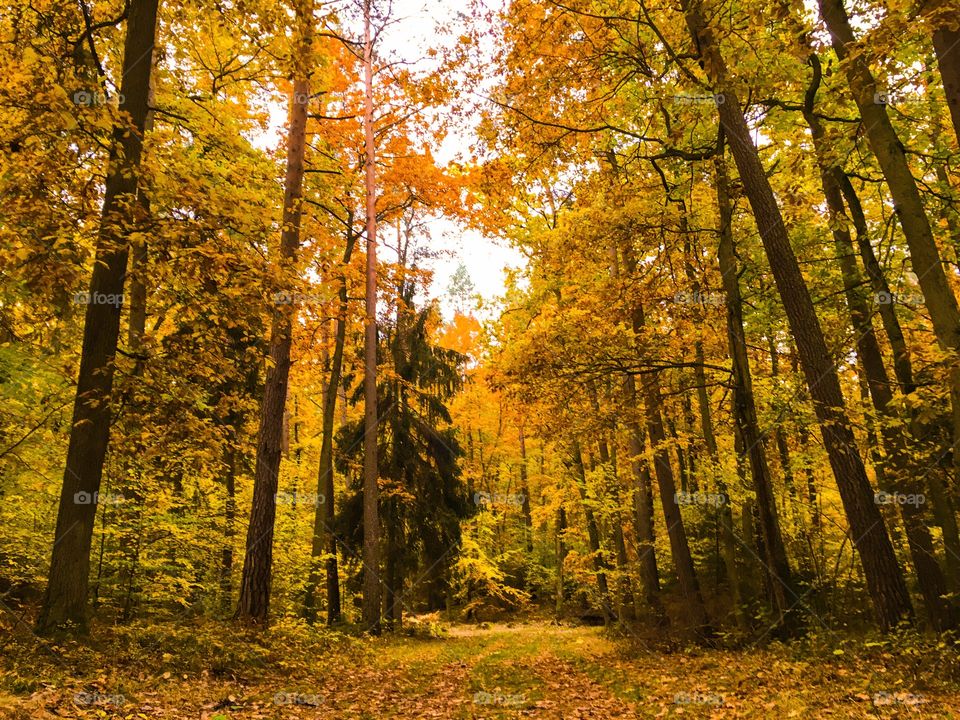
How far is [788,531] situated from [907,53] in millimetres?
9998

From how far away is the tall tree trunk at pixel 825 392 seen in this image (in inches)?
304

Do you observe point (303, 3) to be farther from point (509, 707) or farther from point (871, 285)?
point (871, 285)

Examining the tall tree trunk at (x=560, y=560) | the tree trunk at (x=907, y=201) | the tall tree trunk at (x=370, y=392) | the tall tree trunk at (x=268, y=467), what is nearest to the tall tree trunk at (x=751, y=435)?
the tree trunk at (x=907, y=201)

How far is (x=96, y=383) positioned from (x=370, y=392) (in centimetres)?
861

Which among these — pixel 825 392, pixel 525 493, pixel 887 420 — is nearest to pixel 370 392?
pixel 825 392

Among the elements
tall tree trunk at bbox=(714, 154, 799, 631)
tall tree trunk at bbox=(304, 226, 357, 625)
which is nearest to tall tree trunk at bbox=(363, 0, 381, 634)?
tall tree trunk at bbox=(304, 226, 357, 625)

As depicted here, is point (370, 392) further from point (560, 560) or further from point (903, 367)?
point (560, 560)

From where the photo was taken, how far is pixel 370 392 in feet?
50.8

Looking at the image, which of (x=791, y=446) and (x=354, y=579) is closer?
(x=791, y=446)

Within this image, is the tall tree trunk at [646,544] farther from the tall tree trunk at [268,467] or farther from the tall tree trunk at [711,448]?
the tall tree trunk at [268,467]

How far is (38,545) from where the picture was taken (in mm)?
10000

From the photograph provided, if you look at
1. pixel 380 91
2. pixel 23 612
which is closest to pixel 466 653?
pixel 23 612

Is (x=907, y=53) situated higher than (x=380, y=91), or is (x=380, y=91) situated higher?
(x=380, y=91)

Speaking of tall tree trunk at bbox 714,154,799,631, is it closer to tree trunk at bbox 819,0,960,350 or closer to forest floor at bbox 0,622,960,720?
forest floor at bbox 0,622,960,720
